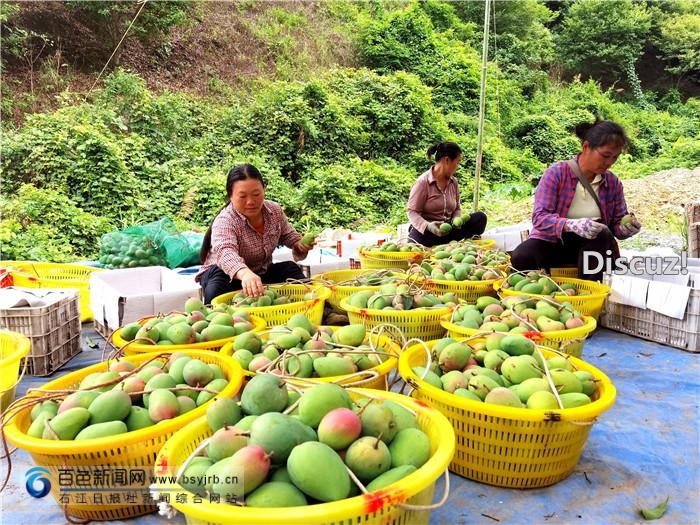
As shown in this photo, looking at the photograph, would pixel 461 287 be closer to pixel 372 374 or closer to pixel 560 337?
pixel 560 337

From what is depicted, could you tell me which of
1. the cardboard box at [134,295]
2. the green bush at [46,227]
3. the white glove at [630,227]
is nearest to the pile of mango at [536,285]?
the white glove at [630,227]

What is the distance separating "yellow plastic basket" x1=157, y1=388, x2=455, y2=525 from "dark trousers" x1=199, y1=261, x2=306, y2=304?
182 centimetres

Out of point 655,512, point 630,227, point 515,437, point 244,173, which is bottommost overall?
point 655,512

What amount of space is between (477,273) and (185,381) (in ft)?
6.04

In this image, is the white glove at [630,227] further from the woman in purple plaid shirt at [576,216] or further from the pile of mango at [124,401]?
the pile of mango at [124,401]

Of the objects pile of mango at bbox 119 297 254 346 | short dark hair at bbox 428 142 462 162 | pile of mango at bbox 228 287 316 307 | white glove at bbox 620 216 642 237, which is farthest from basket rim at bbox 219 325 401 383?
short dark hair at bbox 428 142 462 162

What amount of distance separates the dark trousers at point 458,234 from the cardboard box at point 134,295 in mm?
2040

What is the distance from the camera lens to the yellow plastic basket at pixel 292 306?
2394mm

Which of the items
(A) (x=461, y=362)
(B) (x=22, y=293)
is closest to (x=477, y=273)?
(A) (x=461, y=362)

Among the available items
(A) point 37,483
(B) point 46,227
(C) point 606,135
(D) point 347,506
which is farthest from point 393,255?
(B) point 46,227

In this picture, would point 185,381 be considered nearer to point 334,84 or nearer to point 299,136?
point 299,136

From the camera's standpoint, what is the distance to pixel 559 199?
10.6 feet

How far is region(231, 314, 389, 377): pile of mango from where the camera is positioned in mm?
1563

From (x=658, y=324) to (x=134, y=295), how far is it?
2.86m
